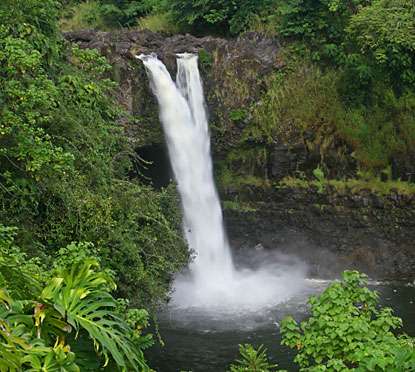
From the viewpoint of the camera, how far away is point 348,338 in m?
5.20

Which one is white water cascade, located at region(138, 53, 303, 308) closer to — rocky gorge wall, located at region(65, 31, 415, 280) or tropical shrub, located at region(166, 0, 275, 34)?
rocky gorge wall, located at region(65, 31, 415, 280)

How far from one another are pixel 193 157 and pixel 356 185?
4309 mm

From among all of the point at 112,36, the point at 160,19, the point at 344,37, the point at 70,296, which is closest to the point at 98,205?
the point at 70,296

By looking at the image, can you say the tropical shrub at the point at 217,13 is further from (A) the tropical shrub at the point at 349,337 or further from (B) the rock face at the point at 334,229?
(A) the tropical shrub at the point at 349,337

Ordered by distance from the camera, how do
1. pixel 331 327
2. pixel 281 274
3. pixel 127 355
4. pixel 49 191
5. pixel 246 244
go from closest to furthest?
1. pixel 127 355
2. pixel 331 327
3. pixel 49 191
4. pixel 281 274
5. pixel 246 244

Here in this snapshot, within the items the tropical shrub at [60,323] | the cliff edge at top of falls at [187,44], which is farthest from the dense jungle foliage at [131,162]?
the cliff edge at top of falls at [187,44]

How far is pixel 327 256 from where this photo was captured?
1633 centimetres

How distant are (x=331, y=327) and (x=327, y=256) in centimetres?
1119

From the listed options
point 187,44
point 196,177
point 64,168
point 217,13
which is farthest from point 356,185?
point 64,168

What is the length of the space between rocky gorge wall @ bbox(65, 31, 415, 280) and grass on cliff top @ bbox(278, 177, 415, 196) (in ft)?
0.43

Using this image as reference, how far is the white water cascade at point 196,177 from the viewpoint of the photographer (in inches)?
622

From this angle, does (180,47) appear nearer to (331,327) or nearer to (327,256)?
(327,256)

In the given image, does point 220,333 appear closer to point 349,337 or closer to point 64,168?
point 64,168

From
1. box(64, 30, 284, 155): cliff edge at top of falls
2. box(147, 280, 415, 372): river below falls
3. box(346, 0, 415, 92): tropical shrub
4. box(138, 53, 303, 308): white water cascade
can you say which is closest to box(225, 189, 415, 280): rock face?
box(138, 53, 303, 308): white water cascade
